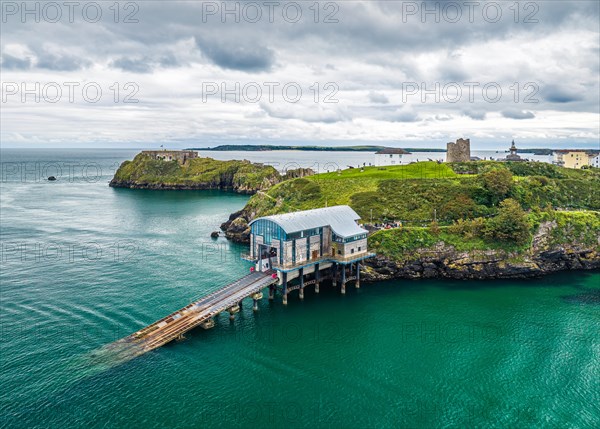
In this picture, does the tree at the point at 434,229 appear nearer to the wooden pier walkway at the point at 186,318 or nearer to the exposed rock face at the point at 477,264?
the exposed rock face at the point at 477,264

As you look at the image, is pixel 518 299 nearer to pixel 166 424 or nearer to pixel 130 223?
pixel 166 424

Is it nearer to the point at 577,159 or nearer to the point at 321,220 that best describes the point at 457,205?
the point at 321,220

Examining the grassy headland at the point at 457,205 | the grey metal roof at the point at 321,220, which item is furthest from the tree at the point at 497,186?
→ the grey metal roof at the point at 321,220

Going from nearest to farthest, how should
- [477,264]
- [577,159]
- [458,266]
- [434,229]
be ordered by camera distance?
1. [458,266]
2. [477,264]
3. [434,229]
4. [577,159]

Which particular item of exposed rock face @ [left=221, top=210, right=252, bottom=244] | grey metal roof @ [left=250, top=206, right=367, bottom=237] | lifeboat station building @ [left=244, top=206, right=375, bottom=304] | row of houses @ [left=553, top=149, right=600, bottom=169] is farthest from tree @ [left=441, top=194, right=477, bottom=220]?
row of houses @ [left=553, top=149, right=600, bottom=169]

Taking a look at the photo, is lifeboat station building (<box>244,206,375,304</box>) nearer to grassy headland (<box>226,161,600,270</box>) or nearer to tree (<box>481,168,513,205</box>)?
grassy headland (<box>226,161,600,270</box>)

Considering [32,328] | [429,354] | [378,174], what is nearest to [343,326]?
[429,354]

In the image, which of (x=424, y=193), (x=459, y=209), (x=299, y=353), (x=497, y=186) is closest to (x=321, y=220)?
(x=299, y=353)
